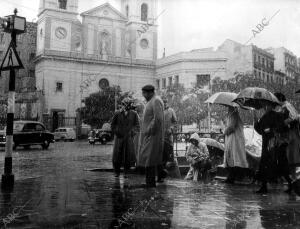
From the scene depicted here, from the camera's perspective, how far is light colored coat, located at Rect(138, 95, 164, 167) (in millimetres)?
6691

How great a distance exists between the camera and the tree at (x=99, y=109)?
141 feet

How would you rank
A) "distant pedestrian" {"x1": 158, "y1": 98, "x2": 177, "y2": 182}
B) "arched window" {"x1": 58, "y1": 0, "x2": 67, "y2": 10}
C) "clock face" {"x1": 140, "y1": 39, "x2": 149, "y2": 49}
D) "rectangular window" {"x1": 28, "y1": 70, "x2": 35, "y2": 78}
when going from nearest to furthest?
1. "distant pedestrian" {"x1": 158, "y1": 98, "x2": 177, "y2": 182}
2. "arched window" {"x1": 58, "y1": 0, "x2": 67, "y2": 10}
3. "clock face" {"x1": 140, "y1": 39, "x2": 149, "y2": 49}
4. "rectangular window" {"x1": 28, "y1": 70, "x2": 35, "y2": 78}

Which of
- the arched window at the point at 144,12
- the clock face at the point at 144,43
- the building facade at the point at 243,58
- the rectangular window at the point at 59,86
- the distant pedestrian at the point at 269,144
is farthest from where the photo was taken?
the arched window at the point at 144,12

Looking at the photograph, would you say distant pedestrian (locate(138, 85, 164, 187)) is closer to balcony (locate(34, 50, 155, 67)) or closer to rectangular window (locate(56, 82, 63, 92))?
balcony (locate(34, 50, 155, 67))

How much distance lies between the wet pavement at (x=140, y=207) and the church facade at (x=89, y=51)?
39.7 metres

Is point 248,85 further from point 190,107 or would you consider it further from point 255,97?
point 255,97

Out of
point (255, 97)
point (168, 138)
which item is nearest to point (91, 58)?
point (168, 138)

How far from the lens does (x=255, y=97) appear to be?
283 inches

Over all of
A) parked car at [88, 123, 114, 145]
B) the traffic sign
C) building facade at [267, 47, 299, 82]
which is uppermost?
building facade at [267, 47, 299, 82]

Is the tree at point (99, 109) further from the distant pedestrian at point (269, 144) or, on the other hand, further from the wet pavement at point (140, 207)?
the distant pedestrian at point (269, 144)

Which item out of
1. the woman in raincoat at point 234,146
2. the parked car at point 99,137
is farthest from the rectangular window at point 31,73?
the woman in raincoat at point 234,146

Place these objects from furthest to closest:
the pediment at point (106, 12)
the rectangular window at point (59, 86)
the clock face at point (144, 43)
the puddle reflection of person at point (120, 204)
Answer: the clock face at point (144, 43), the pediment at point (106, 12), the rectangular window at point (59, 86), the puddle reflection of person at point (120, 204)

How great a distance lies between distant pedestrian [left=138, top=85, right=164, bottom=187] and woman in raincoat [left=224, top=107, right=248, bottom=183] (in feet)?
6.17

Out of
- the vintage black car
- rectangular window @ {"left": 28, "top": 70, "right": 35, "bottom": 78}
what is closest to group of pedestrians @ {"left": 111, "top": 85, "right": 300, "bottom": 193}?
the vintage black car
